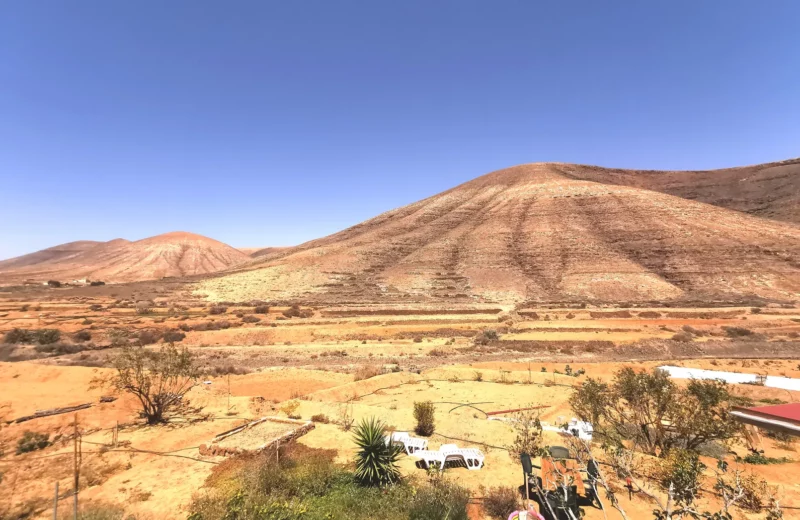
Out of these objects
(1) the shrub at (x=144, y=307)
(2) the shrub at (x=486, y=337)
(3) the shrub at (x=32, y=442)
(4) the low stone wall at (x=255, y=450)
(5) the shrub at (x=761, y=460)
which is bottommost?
(2) the shrub at (x=486, y=337)

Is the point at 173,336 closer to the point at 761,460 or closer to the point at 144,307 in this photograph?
the point at 144,307

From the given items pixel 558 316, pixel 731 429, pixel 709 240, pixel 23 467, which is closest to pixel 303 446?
pixel 23 467

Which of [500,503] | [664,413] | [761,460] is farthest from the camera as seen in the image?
[664,413]

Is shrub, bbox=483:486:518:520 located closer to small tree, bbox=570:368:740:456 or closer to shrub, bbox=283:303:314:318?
small tree, bbox=570:368:740:456

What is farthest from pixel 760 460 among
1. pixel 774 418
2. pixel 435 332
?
pixel 435 332

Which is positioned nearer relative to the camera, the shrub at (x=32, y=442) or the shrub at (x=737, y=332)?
the shrub at (x=32, y=442)

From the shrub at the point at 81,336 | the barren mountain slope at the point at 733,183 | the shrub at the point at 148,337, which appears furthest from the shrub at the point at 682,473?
the barren mountain slope at the point at 733,183

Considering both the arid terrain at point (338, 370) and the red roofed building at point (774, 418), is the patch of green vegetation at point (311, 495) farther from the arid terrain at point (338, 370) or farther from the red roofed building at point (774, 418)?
the red roofed building at point (774, 418)
